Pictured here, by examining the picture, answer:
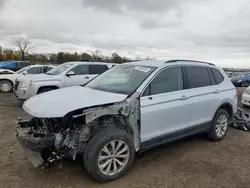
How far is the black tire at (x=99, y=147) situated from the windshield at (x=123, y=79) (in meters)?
0.71

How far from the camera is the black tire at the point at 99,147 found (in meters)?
3.14

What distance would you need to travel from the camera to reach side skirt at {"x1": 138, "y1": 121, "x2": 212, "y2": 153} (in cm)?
376

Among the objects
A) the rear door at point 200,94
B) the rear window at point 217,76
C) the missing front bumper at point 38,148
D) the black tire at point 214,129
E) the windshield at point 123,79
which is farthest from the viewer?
the rear window at point 217,76

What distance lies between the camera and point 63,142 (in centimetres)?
319

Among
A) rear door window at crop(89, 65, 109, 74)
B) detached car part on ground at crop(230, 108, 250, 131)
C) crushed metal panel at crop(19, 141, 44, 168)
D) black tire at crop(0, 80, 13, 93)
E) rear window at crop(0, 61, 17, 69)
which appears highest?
rear window at crop(0, 61, 17, 69)

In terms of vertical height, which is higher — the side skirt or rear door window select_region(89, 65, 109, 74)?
rear door window select_region(89, 65, 109, 74)

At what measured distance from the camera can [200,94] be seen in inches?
180

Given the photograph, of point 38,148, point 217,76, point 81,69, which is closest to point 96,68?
point 81,69

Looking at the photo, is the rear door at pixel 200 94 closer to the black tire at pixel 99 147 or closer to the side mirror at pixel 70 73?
the black tire at pixel 99 147

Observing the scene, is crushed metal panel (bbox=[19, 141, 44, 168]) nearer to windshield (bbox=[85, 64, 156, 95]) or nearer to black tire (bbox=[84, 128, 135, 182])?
black tire (bbox=[84, 128, 135, 182])

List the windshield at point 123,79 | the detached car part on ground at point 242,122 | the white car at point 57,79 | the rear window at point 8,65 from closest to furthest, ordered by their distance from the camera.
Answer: the windshield at point 123,79
the detached car part on ground at point 242,122
the white car at point 57,79
the rear window at point 8,65

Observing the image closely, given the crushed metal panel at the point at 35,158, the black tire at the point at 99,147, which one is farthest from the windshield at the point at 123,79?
the crushed metal panel at the point at 35,158

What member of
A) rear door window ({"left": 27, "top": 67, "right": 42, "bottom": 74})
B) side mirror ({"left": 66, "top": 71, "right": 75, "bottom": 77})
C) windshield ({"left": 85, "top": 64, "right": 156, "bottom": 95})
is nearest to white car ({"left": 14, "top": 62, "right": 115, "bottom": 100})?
side mirror ({"left": 66, "top": 71, "right": 75, "bottom": 77})

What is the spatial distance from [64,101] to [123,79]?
126 centimetres
